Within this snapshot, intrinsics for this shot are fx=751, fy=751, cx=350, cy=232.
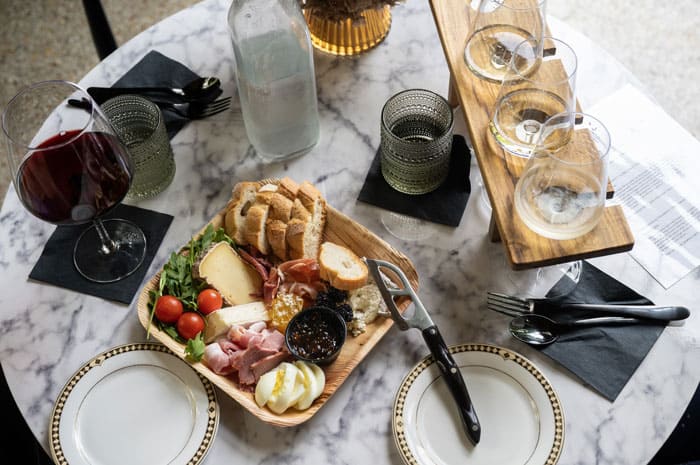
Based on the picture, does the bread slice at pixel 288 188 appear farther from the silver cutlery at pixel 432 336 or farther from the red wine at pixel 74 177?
the red wine at pixel 74 177

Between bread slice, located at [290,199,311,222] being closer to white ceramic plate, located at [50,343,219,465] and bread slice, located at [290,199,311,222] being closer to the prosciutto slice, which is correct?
the prosciutto slice

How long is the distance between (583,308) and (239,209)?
2.48ft

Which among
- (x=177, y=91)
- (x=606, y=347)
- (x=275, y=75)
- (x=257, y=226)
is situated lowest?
(x=606, y=347)

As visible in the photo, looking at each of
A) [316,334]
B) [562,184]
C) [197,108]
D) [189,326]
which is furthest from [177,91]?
Answer: [562,184]

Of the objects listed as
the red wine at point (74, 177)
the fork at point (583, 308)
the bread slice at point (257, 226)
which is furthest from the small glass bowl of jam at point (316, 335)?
the red wine at point (74, 177)

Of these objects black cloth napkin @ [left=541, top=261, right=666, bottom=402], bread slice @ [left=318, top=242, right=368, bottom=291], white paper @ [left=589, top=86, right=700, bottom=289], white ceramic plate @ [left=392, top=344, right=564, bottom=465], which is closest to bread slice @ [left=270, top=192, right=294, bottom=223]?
bread slice @ [left=318, top=242, right=368, bottom=291]

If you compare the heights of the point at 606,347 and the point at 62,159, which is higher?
the point at 62,159

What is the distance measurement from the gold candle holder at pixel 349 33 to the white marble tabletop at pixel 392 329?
26 mm

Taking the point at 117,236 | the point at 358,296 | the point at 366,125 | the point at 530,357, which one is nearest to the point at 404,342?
the point at 358,296

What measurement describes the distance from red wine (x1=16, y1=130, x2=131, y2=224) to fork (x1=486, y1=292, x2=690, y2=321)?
792 millimetres

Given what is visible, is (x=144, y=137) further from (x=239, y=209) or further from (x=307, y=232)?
(x=307, y=232)

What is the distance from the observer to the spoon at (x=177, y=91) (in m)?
1.85

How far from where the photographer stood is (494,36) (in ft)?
5.51

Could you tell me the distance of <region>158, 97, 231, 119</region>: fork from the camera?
6.11 feet
